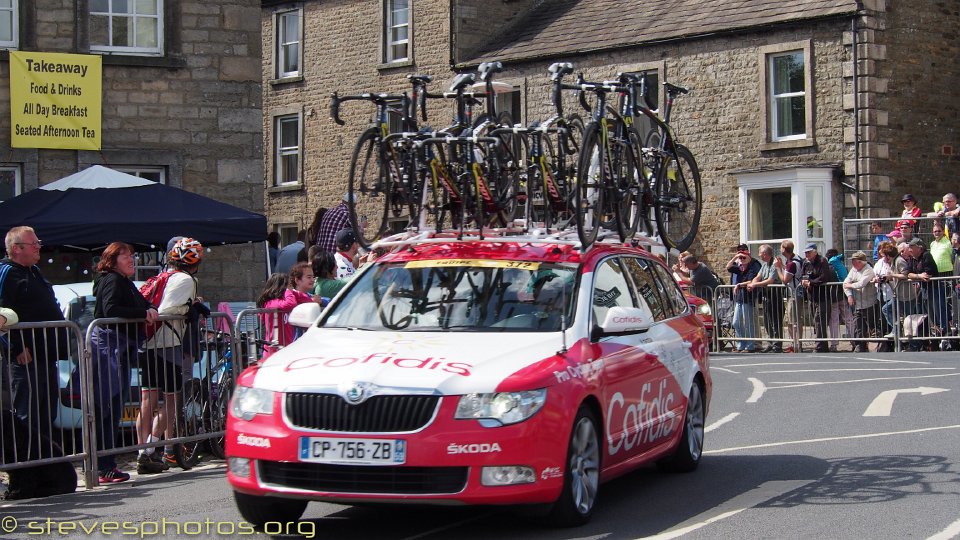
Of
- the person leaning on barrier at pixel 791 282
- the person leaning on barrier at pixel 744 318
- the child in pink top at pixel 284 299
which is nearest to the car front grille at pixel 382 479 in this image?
the child in pink top at pixel 284 299

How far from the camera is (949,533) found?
26.8ft

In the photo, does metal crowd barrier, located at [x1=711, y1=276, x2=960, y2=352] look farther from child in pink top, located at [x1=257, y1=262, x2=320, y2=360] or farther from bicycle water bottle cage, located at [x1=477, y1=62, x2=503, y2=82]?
bicycle water bottle cage, located at [x1=477, y1=62, x2=503, y2=82]

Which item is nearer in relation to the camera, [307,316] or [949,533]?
[949,533]

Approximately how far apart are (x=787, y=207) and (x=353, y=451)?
2642cm

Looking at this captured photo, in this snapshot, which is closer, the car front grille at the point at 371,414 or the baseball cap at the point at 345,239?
the car front grille at the point at 371,414

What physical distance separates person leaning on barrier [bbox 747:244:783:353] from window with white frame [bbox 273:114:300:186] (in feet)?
68.6

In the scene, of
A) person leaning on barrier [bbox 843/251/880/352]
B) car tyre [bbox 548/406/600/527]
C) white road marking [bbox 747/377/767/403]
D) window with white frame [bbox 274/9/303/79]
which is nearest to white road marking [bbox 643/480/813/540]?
car tyre [bbox 548/406/600/527]

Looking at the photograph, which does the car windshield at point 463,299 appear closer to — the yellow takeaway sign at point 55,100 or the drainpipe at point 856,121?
the yellow takeaway sign at point 55,100

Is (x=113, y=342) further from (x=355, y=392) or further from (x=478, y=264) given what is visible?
(x=355, y=392)

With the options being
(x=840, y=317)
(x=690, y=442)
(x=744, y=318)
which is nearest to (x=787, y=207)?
(x=744, y=318)

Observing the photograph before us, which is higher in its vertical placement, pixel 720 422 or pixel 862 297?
pixel 862 297

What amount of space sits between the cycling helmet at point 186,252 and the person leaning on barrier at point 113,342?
47cm

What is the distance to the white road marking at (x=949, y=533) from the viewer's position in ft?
26.4

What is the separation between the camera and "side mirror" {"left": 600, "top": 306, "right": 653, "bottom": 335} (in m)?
8.80
